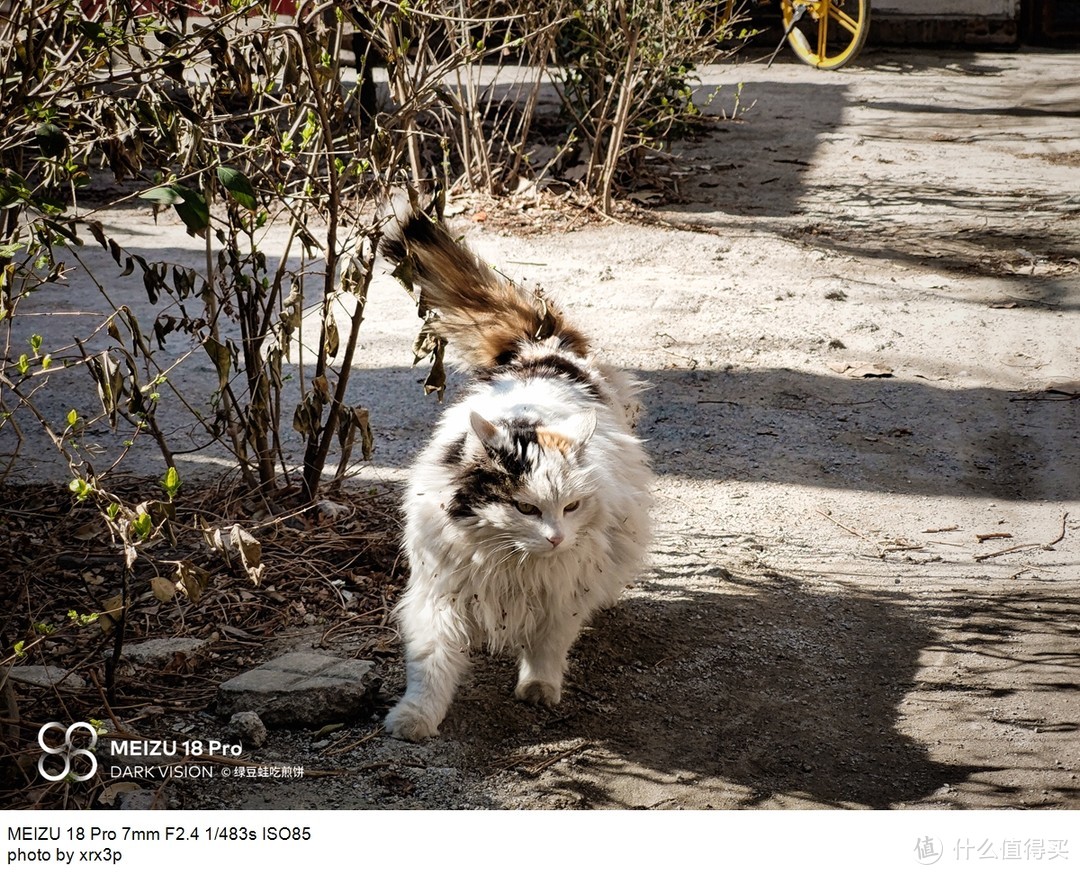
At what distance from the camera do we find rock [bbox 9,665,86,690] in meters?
2.98

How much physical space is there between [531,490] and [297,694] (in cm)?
82

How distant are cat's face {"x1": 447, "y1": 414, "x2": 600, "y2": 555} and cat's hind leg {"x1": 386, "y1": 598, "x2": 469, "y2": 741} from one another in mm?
294

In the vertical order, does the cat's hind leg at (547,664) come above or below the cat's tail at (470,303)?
below

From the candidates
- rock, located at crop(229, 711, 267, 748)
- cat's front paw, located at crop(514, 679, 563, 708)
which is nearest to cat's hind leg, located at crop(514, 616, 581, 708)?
cat's front paw, located at crop(514, 679, 563, 708)

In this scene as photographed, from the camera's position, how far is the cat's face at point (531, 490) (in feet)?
9.88

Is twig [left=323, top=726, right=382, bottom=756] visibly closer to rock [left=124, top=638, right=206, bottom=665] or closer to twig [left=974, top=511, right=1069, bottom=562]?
rock [left=124, top=638, right=206, bottom=665]

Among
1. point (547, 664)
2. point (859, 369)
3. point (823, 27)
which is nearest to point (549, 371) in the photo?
point (547, 664)

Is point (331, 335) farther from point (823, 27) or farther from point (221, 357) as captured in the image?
point (823, 27)

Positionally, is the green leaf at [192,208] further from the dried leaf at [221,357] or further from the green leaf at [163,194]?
the dried leaf at [221,357]

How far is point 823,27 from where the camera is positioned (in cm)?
1359

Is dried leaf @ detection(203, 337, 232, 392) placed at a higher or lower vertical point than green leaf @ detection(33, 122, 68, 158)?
lower

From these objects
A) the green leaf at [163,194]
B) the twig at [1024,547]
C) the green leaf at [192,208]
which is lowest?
the twig at [1024,547]

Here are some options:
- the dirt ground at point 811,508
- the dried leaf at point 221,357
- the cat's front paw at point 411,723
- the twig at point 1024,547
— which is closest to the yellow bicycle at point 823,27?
the dirt ground at point 811,508

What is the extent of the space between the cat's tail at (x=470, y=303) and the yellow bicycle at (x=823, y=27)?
392 inches
